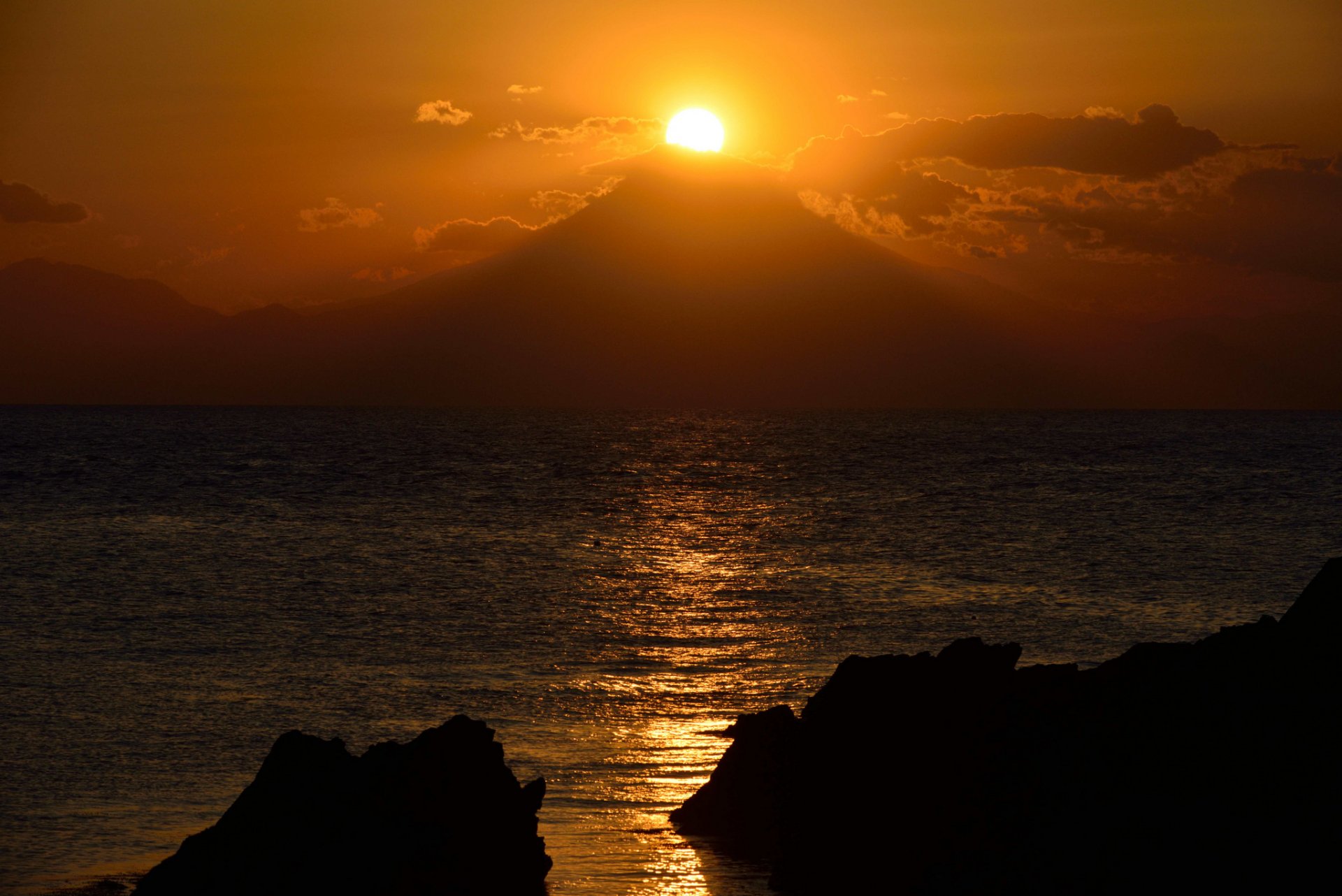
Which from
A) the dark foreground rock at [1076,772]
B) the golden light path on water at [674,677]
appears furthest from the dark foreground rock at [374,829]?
the dark foreground rock at [1076,772]

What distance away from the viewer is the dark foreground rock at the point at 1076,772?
1278 centimetres

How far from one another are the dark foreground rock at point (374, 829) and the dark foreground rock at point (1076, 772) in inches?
148

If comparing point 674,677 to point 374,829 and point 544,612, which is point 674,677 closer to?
point 544,612

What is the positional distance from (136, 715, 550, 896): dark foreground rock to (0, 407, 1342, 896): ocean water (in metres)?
1.81

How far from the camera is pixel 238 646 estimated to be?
32.1 metres

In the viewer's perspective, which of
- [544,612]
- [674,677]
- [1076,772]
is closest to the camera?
[1076,772]

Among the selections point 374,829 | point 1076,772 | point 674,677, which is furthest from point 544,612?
point 1076,772

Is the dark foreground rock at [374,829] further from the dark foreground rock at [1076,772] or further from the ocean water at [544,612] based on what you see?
the dark foreground rock at [1076,772]

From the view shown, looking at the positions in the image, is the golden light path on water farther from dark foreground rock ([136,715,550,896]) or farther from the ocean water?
dark foreground rock ([136,715,550,896])

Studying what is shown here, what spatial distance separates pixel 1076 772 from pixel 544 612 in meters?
26.2

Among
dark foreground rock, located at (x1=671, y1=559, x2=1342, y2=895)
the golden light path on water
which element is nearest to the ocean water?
the golden light path on water

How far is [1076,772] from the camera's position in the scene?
13641 millimetres

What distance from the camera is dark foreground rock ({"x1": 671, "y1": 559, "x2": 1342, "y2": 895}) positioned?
503 inches

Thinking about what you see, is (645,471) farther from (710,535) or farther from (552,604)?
(552,604)
